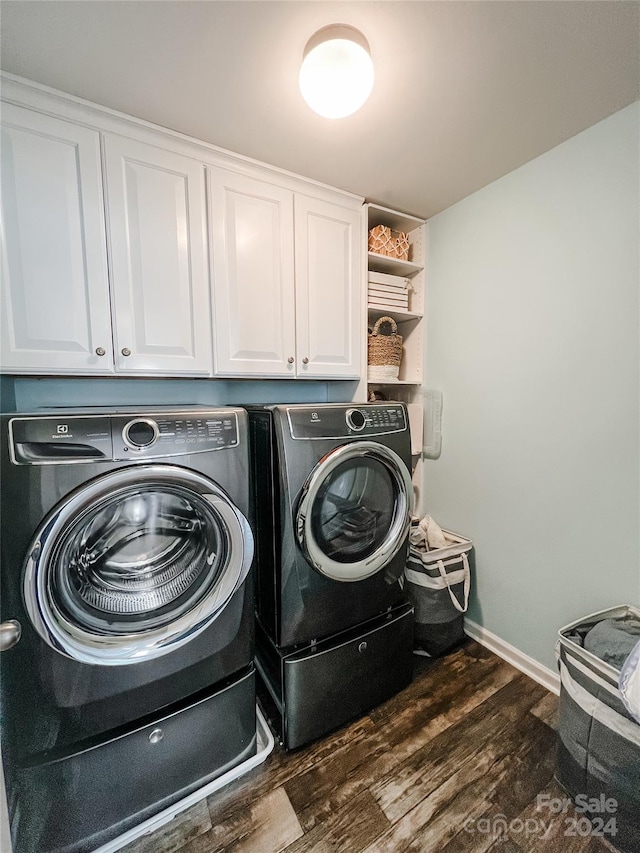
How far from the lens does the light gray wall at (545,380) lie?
132cm

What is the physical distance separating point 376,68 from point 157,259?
102 cm

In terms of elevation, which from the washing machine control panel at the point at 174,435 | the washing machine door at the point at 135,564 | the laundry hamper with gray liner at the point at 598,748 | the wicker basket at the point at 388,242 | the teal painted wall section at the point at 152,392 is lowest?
the laundry hamper with gray liner at the point at 598,748

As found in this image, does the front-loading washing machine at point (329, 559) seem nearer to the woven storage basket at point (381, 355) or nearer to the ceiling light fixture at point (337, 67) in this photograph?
the woven storage basket at point (381, 355)

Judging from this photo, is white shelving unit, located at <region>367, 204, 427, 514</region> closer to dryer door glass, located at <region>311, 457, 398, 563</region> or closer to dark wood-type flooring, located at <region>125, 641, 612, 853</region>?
dryer door glass, located at <region>311, 457, 398, 563</region>

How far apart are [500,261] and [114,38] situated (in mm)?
1712

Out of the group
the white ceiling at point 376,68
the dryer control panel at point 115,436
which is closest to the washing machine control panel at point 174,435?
the dryer control panel at point 115,436

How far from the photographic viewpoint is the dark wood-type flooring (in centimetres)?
105

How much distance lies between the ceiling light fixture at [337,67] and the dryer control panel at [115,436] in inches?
40.2

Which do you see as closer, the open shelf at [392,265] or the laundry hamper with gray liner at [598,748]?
the laundry hamper with gray liner at [598,748]

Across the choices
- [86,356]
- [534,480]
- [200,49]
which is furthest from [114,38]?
[534,480]

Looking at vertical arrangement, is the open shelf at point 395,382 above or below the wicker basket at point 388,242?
below

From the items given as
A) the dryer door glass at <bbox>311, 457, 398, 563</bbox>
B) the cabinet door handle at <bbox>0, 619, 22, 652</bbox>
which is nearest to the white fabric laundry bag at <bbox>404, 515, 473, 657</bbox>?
the dryer door glass at <bbox>311, 457, 398, 563</bbox>

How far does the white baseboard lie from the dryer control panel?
1783mm

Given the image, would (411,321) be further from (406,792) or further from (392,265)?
(406,792)
